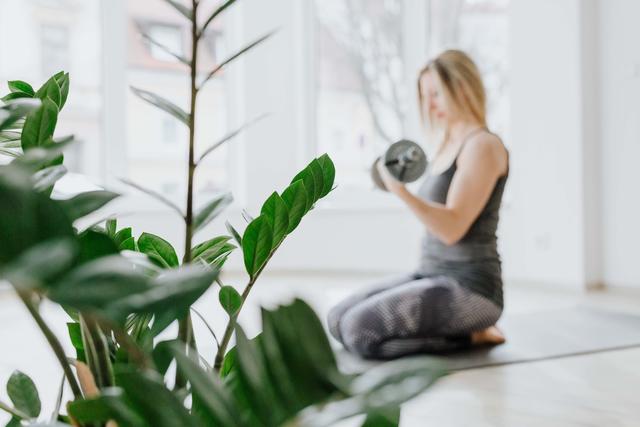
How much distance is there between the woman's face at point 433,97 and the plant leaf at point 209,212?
220 cm

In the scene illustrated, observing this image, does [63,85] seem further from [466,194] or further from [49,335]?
[466,194]

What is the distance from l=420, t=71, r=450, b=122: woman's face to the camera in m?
2.51

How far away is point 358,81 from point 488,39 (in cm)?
102

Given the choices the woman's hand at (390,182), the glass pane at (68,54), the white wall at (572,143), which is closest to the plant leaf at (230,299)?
the woman's hand at (390,182)

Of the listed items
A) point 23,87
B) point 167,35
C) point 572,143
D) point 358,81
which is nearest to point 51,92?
point 23,87

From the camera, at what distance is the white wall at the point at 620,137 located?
380 centimetres

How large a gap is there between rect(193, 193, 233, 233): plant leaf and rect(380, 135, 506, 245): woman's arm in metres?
1.96

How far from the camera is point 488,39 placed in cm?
484

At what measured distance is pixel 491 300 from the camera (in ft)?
8.04

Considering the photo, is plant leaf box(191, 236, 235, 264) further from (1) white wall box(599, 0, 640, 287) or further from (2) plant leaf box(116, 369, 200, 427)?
(1) white wall box(599, 0, 640, 287)

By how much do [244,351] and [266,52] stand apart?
16.2ft

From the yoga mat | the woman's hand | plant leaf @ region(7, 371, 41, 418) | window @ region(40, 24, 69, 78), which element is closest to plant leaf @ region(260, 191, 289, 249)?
plant leaf @ region(7, 371, 41, 418)

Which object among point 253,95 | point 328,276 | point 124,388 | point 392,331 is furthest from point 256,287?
point 124,388

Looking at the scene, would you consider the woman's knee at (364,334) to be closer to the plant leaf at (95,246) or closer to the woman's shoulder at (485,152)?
the woman's shoulder at (485,152)
